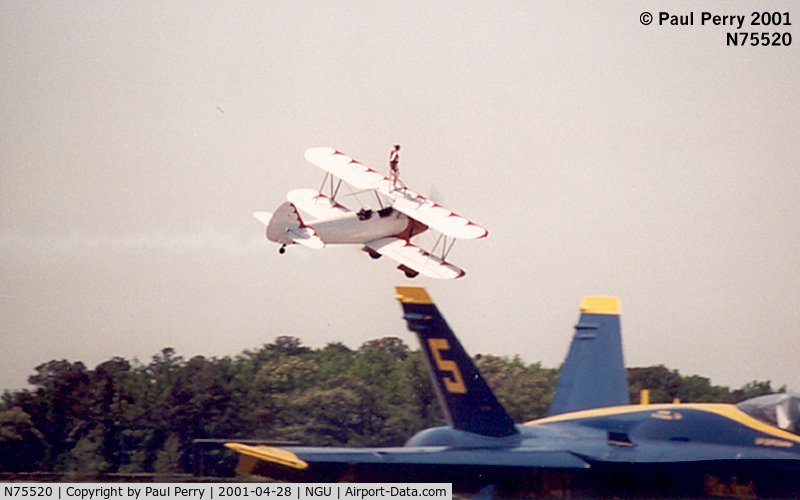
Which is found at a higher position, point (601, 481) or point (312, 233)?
point (312, 233)

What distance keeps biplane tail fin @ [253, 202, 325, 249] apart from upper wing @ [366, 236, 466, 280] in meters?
0.69

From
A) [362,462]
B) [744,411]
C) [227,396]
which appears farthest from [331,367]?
[744,411]

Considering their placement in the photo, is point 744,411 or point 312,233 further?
point 312,233

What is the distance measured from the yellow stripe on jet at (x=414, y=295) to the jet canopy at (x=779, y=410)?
3.17m

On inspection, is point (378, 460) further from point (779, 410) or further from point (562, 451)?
point (779, 410)

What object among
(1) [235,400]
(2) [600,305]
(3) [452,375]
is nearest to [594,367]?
(2) [600,305]

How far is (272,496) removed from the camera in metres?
15.7

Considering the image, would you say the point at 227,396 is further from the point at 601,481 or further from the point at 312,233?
the point at 601,481

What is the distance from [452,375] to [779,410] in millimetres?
3066

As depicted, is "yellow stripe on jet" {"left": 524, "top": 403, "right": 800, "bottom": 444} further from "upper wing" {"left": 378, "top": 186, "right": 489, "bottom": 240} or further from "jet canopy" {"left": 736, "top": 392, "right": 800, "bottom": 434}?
"upper wing" {"left": 378, "top": 186, "right": 489, "bottom": 240}

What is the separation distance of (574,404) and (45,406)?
19.4 feet

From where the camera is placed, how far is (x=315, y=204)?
17672 millimetres

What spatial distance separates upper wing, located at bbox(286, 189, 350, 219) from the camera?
17.5 m

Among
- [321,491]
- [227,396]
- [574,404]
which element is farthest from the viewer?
[227,396]
